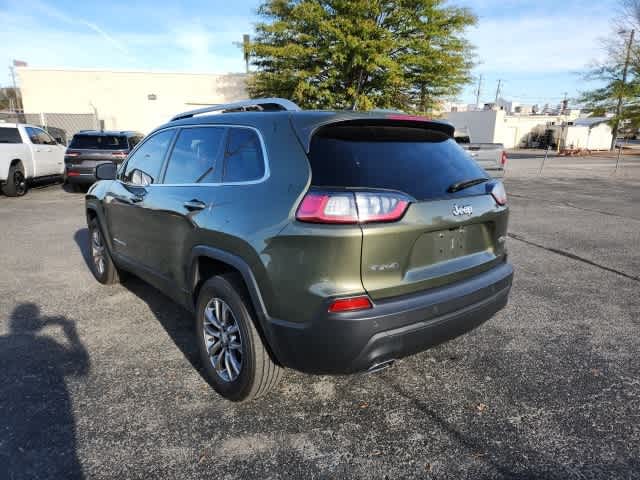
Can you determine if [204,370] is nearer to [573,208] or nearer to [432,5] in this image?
[573,208]

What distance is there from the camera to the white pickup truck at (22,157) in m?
11.1

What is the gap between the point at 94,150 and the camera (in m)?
11.3

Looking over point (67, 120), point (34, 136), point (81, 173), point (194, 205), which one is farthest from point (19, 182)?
point (67, 120)

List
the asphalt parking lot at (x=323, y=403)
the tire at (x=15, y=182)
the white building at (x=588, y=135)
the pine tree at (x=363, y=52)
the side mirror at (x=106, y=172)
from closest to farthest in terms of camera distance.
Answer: the asphalt parking lot at (x=323, y=403) → the side mirror at (x=106, y=172) → the tire at (x=15, y=182) → the pine tree at (x=363, y=52) → the white building at (x=588, y=135)

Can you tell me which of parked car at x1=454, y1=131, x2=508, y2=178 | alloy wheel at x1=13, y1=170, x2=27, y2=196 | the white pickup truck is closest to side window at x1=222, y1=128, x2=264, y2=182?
parked car at x1=454, y1=131, x2=508, y2=178

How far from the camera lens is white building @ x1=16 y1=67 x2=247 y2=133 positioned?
27719mm

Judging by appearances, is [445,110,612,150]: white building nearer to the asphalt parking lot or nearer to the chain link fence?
the chain link fence

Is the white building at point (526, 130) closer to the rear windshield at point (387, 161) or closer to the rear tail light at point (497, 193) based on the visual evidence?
the rear tail light at point (497, 193)

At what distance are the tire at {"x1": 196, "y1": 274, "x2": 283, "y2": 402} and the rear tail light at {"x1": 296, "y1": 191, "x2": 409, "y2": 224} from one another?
0.71m

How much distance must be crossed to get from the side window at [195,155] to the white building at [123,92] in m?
26.7

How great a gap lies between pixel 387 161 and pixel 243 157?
86 centimetres

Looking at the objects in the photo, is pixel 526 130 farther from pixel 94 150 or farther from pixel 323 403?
pixel 323 403

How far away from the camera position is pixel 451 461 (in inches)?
89.3

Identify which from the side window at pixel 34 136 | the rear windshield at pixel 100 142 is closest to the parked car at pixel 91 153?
the rear windshield at pixel 100 142
